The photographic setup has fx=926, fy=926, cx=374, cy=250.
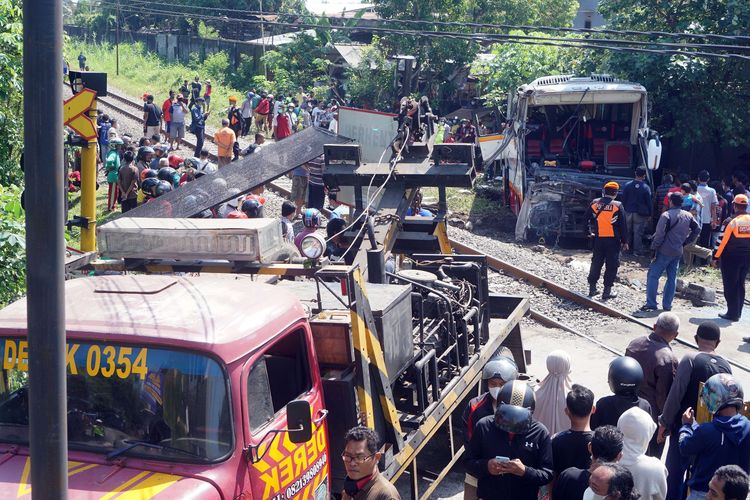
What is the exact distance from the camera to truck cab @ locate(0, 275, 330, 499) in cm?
459

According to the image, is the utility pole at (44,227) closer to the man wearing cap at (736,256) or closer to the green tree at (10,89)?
the green tree at (10,89)

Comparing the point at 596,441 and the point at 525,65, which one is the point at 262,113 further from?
the point at 596,441

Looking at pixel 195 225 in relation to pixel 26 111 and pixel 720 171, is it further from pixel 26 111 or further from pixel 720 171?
pixel 720 171

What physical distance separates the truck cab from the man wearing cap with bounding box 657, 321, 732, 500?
3.18m

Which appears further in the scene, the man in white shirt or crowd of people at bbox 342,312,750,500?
the man in white shirt

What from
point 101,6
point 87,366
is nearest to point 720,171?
point 87,366

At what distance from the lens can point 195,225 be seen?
241 inches

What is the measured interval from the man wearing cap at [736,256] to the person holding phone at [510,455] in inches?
319

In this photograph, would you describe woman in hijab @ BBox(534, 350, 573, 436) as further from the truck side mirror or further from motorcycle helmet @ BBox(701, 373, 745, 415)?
the truck side mirror

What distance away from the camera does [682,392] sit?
22.8ft

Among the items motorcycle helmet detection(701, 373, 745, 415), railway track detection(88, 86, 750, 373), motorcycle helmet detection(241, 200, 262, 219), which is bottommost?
railway track detection(88, 86, 750, 373)

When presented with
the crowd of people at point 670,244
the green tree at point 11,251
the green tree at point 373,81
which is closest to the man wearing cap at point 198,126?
the crowd of people at point 670,244

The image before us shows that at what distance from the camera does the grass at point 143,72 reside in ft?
117

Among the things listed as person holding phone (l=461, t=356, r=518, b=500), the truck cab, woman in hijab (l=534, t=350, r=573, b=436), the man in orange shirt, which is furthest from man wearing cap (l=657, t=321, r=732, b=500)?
the man in orange shirt
